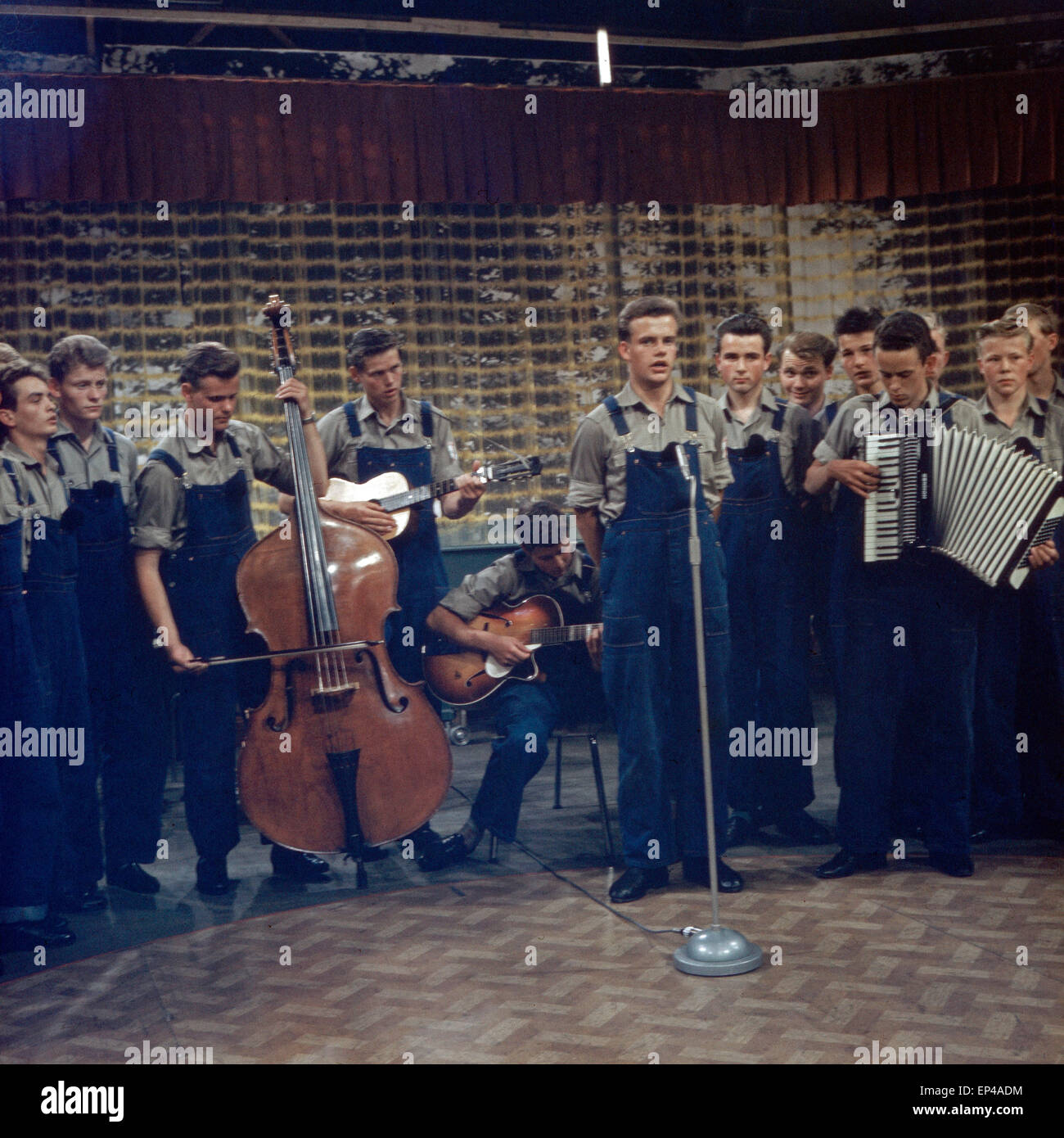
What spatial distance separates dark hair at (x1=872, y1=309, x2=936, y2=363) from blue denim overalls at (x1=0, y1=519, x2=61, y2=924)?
2599 mm

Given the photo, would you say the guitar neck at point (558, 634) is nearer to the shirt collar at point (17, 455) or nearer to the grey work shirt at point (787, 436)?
the grey work shirt at point (787, 436)

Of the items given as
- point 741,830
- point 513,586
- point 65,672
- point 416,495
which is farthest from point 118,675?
point 741,830

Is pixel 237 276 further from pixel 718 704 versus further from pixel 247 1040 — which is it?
pixel 247 1040

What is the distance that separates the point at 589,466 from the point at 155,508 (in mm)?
1370

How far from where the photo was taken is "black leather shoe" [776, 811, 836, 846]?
4.30 meters

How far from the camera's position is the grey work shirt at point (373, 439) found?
4.40 m

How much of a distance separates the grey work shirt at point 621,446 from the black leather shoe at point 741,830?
3.74ft

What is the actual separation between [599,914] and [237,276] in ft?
15.1

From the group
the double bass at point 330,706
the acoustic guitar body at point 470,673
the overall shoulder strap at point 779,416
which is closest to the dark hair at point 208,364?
the double bass at point 330,706

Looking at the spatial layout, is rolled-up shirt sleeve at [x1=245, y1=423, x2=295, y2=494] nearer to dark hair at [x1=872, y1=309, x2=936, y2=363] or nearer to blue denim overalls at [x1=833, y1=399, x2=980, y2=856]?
blue denim overalls at [x1=833, y1=399, x2=980, y2=856]

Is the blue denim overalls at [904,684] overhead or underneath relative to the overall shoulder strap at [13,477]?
underneath

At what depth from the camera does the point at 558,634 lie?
4461 mm

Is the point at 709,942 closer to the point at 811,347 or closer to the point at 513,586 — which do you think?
the point at 513,586

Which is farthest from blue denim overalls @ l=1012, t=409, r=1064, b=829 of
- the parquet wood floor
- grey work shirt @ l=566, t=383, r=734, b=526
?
grey work shirt @ l=566, t=383, r=734, b=526
